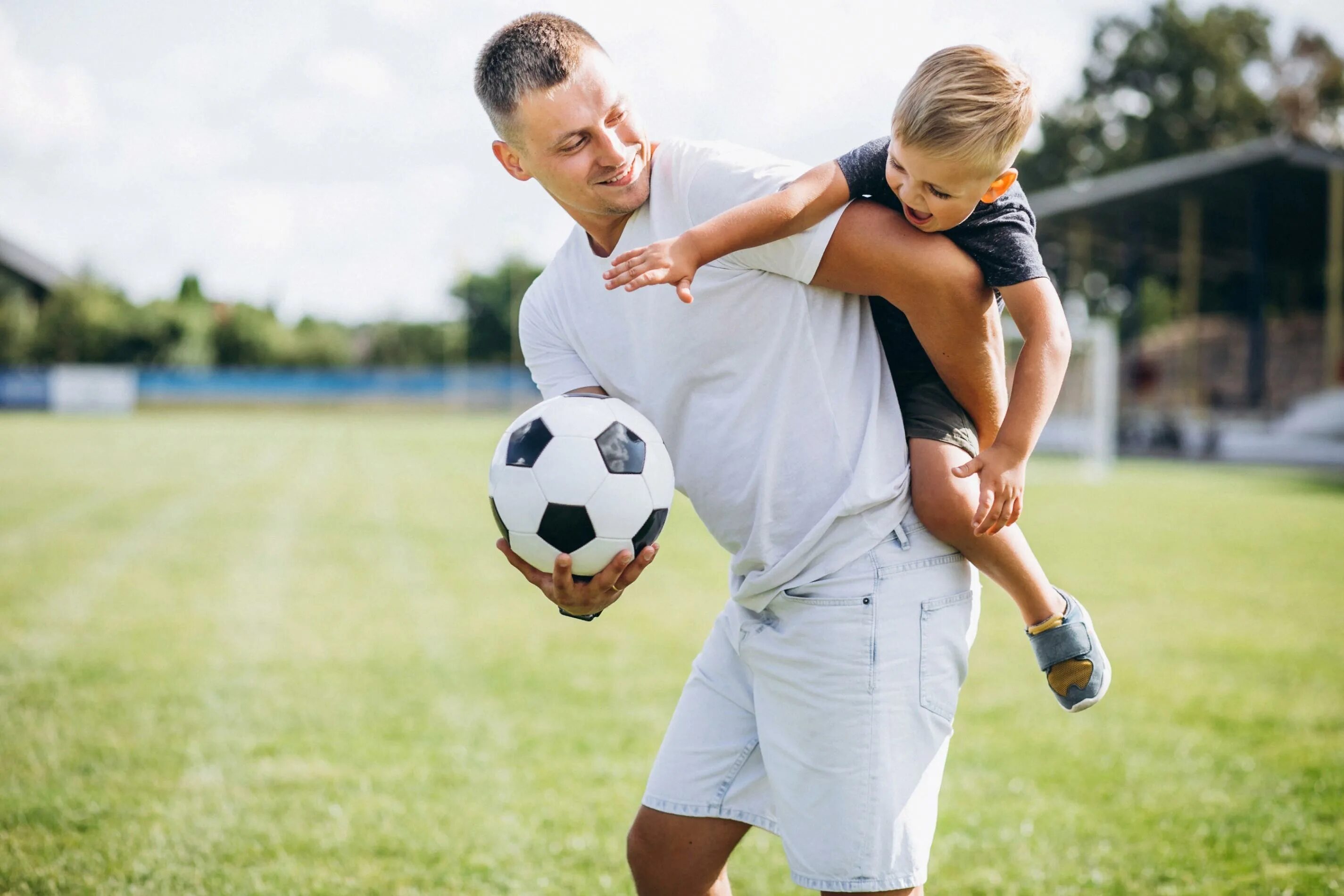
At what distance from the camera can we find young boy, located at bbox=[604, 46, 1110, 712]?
1.96 m

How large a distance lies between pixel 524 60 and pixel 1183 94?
161 ft

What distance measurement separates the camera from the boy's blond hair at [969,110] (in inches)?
78.4

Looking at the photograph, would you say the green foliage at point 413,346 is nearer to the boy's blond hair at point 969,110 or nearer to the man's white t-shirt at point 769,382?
the man's white t-shirt at point 769,382

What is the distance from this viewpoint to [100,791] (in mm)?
4262

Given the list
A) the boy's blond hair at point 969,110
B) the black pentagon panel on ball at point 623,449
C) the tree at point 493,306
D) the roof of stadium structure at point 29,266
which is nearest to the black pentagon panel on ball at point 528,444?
the black pentagon panel on ball at point 623,449

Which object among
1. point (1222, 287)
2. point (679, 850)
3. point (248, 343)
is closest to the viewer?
point (679, 850)

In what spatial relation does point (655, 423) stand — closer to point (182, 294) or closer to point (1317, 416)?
point (1317, 416)

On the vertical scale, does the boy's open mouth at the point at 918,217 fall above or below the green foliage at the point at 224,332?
below

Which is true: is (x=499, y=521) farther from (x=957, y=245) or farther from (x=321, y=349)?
(x=321, y=349)

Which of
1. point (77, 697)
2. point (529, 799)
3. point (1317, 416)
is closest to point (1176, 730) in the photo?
point (529, 799)

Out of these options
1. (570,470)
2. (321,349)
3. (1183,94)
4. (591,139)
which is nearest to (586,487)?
(570,470)

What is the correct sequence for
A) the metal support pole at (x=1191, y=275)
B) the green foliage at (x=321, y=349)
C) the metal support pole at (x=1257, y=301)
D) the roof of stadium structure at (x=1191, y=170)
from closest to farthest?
the roof of stadium structure at (x=1191, y=170) → the metal support pole at (x=1257, y=301) → the metal support pole at (x=1191, y=275) → the green foliage at (x=321, y=349)

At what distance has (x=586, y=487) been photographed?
2234mm

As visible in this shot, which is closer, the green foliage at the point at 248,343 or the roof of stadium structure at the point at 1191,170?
the roof of stadium structure at the point at 1191,170
